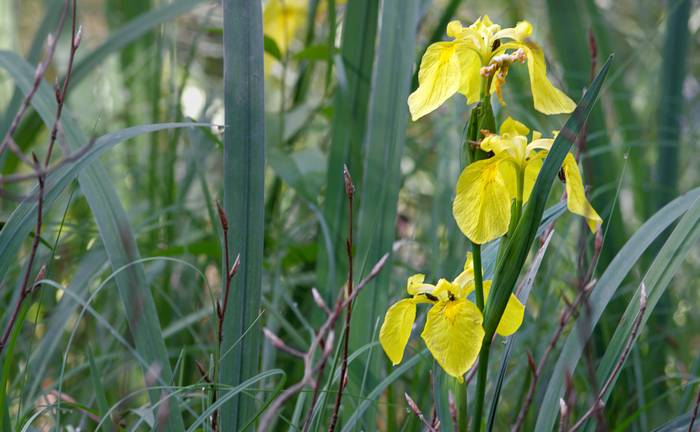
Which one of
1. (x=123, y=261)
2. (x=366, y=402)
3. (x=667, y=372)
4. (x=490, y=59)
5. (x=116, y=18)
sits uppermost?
(x=116, y=18)

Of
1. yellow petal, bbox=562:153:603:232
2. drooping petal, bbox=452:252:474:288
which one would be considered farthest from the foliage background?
yellow petal, bbox=562:153:603:232

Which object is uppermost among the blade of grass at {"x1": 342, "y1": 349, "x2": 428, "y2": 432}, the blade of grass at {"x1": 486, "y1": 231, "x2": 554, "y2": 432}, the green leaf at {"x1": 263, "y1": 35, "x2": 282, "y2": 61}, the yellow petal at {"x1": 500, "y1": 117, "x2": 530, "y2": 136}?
the green leaf at {"x1": 263, "y1": 35, "x2": 282, "y2": 61}

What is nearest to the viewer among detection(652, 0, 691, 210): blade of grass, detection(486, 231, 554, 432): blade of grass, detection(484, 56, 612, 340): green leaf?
detection(484, 56, 612, 340): green leaf

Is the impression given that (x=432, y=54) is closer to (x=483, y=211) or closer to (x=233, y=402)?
(x=483, y=211)

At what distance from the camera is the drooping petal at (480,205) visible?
706 mm

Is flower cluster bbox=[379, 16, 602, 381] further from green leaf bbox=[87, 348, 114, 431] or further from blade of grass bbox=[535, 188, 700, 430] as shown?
green leaf bbox=[87, 348, 114, 431]

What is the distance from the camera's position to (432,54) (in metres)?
0.78

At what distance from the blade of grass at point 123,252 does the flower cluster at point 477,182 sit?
0.27 metres

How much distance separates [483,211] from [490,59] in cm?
15

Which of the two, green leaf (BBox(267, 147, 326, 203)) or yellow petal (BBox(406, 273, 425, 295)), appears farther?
green leaf (BBox(267, 147, 326, 203))

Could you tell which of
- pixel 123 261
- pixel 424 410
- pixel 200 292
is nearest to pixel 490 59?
pixel 123 261

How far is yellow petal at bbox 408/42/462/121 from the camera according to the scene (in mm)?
754

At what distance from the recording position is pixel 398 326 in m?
0.76

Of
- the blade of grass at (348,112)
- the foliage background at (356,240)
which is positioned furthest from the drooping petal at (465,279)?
the blade of grass at (348,112)
